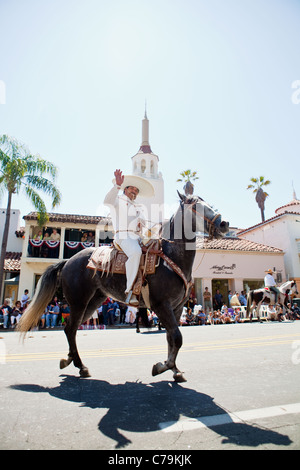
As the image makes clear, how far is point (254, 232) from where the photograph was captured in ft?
118

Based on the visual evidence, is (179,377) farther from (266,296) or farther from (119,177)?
(266,296)

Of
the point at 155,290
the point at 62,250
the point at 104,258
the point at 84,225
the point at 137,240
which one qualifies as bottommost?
the point at 155,290

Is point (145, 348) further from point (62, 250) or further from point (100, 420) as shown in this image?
point (62, 250)

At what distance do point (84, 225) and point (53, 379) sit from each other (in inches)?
888

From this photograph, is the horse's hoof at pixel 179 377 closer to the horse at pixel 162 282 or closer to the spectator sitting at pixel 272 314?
the horse at pixel 162 282

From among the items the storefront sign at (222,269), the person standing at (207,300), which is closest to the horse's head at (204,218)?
the person standing at (207,300)

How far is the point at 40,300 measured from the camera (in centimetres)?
459

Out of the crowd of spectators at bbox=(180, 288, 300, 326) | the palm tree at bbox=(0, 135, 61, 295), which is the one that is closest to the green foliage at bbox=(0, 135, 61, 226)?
the palm tree at bbox=(0, 135, 61, 295)

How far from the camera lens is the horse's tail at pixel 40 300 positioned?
14.6ft

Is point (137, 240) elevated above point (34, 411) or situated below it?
above

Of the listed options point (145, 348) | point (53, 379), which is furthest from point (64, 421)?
point (145, 348)

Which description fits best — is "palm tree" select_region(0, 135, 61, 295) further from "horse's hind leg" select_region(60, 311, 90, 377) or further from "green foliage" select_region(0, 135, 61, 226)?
"horse's hind leg" select_region(60, 311, 90, 377)
